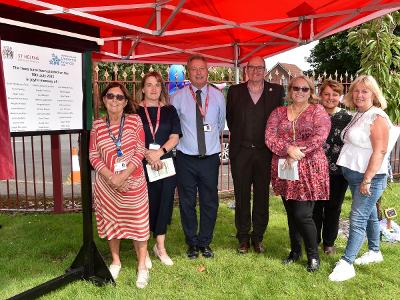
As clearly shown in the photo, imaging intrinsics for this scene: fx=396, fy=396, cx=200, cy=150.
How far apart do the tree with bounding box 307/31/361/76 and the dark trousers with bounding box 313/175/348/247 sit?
97.0 feet

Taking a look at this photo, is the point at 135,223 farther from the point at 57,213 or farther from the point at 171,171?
the point at 57,213

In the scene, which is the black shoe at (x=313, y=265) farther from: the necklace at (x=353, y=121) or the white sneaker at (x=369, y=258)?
the necklace at (x=353, y=121)

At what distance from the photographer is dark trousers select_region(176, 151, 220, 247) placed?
13.9 feet

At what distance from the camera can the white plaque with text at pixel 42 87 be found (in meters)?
2.89

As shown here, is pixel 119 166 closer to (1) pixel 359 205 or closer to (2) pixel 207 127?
(2) pixel 207 127

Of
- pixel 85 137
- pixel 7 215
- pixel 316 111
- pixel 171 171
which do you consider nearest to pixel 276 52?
pixel 316 111

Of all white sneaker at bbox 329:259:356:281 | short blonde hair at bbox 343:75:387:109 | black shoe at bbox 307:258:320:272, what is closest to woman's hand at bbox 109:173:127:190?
black shoe at bbox 307:258:320:272

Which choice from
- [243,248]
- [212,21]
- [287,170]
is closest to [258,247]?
→ [243,248]

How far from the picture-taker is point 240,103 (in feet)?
14.4

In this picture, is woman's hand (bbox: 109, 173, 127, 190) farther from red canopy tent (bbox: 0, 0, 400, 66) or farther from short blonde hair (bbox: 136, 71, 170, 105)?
red canopy tent (bbox: 0, 0, 400, 66)

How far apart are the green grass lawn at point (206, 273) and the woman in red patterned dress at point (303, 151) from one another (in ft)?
1.40

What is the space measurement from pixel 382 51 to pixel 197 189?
3.31 metres

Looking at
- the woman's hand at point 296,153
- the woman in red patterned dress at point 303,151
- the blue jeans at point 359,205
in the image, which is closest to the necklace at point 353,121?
the woman in red patterned dress at point 303,151

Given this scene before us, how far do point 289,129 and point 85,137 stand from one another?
1962mm
